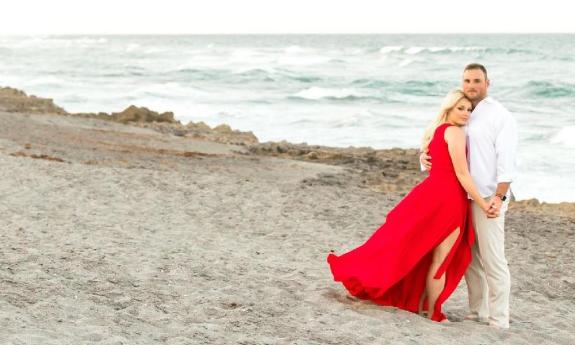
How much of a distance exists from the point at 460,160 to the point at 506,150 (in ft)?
0.99

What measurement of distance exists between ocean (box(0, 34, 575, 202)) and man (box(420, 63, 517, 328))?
950cm

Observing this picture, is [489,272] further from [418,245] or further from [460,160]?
[460,160]

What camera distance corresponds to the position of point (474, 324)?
5699mm

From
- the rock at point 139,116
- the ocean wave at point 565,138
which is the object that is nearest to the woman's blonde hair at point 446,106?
the rock at point 139,116

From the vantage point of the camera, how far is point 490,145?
17.0 feet

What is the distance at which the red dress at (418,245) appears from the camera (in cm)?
531

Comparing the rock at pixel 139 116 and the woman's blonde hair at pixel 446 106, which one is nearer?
the woman's blonde hair at pixel 446 106

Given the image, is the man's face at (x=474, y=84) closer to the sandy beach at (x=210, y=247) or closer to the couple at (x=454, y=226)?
the couple at (x=454, y=226)

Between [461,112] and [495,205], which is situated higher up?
[461,112]

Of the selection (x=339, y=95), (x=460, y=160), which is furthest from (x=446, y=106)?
(x=339, y=95)

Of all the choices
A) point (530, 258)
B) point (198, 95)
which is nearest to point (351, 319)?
point (530, 258)

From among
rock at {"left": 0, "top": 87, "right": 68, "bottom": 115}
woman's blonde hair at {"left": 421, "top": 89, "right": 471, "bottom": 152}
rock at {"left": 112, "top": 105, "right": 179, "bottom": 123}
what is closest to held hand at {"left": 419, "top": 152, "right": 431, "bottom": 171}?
woman's blonde hair at {"left": 421, "top": 89, "right": 471, "bottom": 152}

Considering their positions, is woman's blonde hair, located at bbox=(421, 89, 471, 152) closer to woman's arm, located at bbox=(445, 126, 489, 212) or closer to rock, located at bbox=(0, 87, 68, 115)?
woman's arm, located at bbox=(445, 126, 489, 212)

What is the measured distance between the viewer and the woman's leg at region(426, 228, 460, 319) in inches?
210
